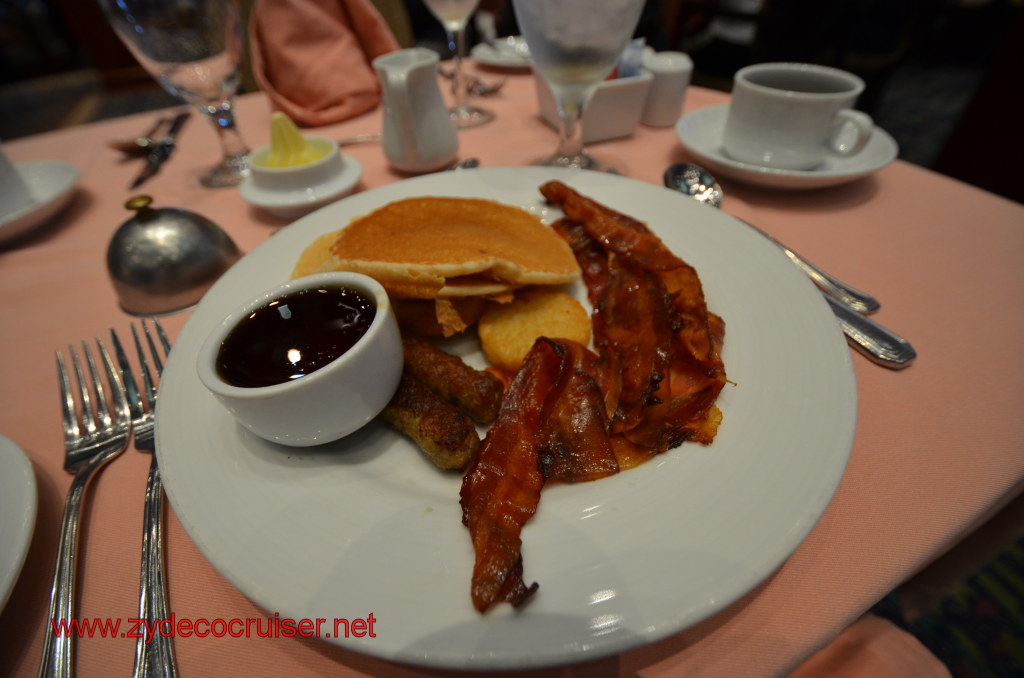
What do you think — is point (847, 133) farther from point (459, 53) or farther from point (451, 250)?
point (459, 53)

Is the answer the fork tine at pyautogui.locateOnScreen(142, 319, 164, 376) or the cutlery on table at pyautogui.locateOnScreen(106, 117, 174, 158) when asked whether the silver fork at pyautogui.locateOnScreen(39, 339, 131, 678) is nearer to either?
the fork tine at pyautogui.locateOnScreen(142, 319, 164, 376)

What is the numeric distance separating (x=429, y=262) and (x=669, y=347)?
69 cm

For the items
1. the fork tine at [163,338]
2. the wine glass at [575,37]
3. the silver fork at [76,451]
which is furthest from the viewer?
the wine glass at [575,37]

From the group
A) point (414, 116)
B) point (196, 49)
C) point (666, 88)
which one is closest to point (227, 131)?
point (196, 49)

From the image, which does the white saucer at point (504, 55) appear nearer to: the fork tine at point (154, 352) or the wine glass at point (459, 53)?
the wine glass at point (459, 53)

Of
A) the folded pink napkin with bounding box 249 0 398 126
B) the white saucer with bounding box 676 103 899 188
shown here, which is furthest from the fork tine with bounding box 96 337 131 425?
the white saucer with bounding box 676 103 899 188

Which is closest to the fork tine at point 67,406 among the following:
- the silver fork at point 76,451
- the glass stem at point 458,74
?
the silver fork at point 76,451

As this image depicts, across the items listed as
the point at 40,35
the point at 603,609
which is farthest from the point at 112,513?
the point at 40,35

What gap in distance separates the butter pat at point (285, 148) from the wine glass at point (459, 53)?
937mm

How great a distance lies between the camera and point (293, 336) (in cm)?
120

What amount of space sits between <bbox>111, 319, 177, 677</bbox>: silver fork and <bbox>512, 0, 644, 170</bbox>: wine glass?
167cm

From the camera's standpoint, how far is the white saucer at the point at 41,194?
200cm

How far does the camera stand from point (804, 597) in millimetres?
897

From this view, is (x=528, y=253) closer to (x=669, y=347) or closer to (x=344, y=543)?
(x=669, y=347)
